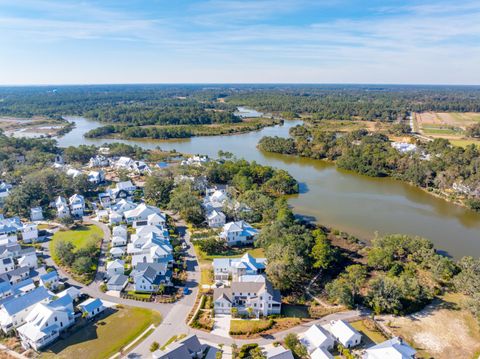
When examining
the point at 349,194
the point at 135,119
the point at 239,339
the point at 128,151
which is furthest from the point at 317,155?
the point at 135,119

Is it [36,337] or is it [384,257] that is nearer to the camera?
[36,337]

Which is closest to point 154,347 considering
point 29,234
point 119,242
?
point 119,242

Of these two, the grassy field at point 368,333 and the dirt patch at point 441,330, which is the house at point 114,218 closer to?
the grassy field at point 368,333

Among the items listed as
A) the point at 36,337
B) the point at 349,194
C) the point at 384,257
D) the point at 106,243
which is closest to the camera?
Answer: the point at 36,337

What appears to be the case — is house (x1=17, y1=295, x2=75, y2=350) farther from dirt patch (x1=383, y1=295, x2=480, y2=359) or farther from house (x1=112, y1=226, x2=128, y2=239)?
dirt patch (x1=383, y1=295, x2=480, y2=359)

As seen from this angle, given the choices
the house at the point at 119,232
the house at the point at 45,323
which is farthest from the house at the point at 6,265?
the house at the point at 119,232

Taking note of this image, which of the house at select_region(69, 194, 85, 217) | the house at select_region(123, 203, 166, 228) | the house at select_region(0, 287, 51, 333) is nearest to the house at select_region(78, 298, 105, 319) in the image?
the house at select_region(0, 287, 51, 333)

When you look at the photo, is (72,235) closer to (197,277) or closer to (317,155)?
(197,277)
